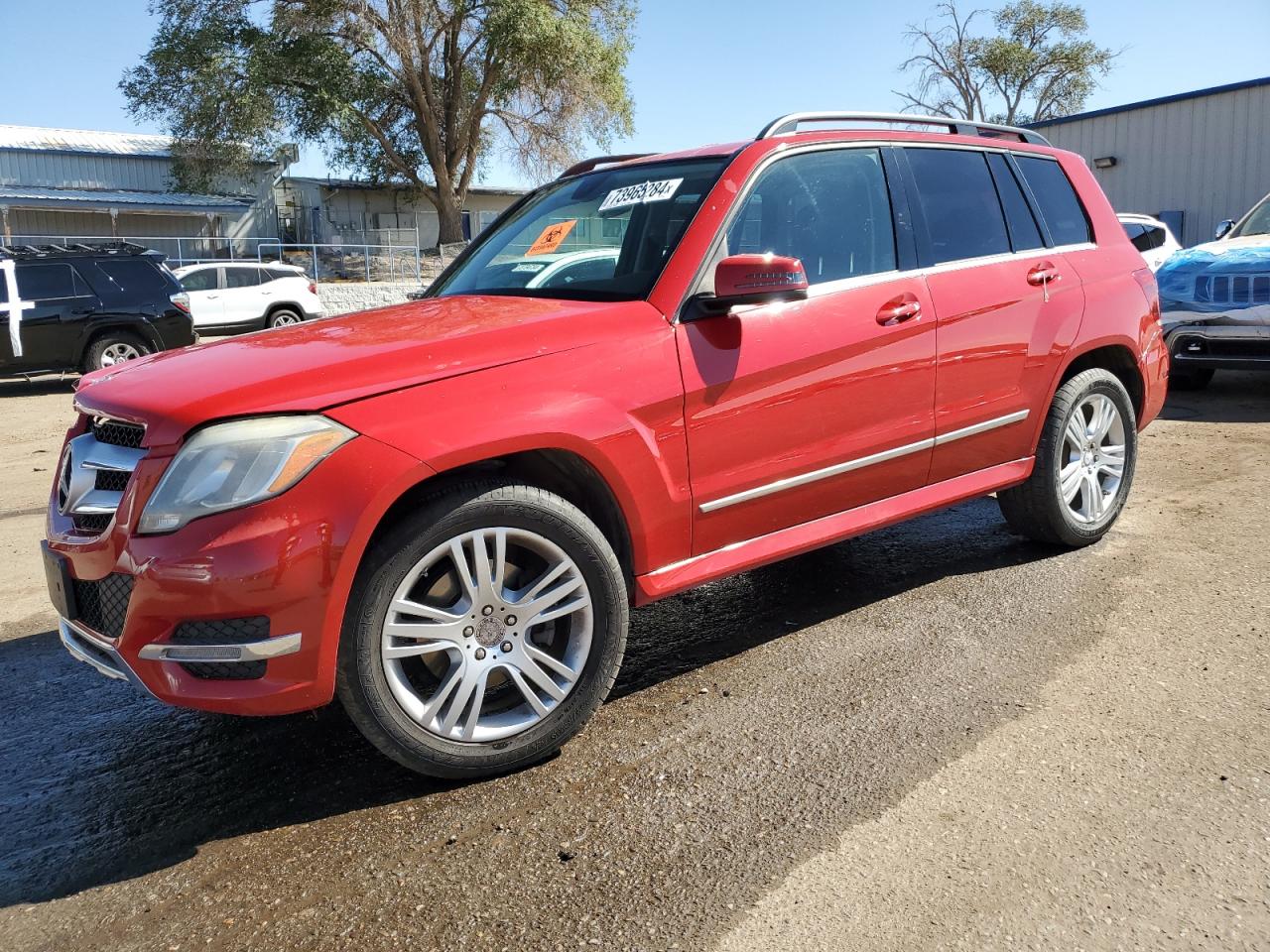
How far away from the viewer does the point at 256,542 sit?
247 cm

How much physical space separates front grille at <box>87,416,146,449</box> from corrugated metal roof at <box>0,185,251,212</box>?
3707cm

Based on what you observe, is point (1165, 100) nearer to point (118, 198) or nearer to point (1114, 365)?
point (1114, 365)

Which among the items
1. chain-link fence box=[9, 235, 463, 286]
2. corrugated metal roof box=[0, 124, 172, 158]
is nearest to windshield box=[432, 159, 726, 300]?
chain-link fence box=[9, 235, 463, 286]

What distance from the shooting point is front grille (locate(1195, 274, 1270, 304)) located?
786cm

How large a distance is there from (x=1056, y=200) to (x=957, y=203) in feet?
2.60

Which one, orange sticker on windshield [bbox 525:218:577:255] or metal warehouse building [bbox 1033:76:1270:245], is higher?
metal warehouse building [bbox 1033:76:1270:245]

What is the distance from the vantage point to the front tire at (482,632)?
8.71 ft

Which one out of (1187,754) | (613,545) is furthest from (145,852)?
(1187,754)

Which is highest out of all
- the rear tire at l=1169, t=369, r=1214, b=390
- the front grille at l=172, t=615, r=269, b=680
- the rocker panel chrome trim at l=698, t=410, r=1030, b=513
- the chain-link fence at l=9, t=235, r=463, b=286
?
the chain-link fence at l=9, t=235, r=463, b=286

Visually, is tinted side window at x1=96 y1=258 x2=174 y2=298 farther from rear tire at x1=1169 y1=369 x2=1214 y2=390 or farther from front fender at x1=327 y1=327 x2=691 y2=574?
front fender at x1=327 y1=327 x2=691 y2=574

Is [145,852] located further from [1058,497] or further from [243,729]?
[1058,497]

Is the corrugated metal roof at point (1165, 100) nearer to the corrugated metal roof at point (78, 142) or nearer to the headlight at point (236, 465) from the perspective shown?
the headlight at point (236, 465)

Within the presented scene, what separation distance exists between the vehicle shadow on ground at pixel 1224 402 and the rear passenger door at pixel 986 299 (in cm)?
462

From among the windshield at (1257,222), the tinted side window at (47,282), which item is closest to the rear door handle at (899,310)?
the windshield at (1257,222)
